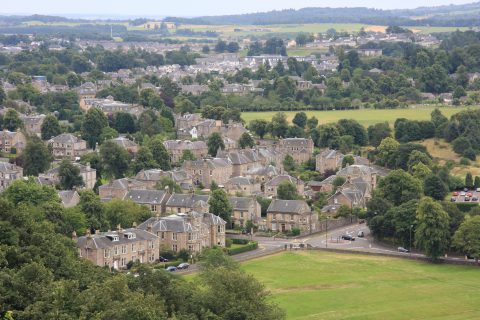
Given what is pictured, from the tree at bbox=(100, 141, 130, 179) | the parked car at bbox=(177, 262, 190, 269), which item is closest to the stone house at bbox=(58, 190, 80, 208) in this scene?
the parked car at bbox=(177, 262, 190, 269)

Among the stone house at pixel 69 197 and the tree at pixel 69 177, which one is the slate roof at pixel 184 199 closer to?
the stone house at pixel 69 197

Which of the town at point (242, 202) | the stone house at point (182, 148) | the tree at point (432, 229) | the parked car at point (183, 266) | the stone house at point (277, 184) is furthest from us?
the stone house at point (182, 148)

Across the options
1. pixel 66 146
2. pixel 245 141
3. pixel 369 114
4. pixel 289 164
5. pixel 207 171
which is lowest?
pixel 369 114

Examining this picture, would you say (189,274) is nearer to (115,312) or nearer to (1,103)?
(115,312)

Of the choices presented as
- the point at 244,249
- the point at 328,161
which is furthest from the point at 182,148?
the point at 244,249

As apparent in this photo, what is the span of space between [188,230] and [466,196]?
22.5 metres

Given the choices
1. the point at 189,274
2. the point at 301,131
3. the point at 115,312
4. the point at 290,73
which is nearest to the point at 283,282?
the point at 189,274

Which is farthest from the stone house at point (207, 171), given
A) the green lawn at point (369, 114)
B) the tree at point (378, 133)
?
the green lawn at point (369, 114)

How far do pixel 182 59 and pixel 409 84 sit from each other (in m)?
61.1

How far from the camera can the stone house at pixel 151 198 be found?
213 ft

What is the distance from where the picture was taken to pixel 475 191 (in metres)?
73.6

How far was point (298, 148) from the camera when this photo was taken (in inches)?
3425

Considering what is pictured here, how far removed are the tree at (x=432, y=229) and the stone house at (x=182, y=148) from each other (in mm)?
31338

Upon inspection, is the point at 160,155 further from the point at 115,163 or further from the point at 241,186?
the point at 241,186
